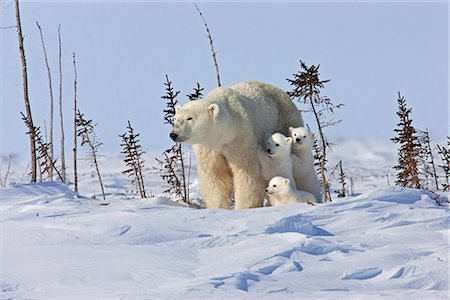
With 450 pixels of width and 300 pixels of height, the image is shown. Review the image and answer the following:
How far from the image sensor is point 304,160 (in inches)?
343

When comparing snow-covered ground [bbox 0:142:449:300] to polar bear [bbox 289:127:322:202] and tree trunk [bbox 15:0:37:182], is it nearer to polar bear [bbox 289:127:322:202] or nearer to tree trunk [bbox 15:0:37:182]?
polar bear [bbox 289:127:322:202]

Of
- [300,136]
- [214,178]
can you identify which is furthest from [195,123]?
[300,136]

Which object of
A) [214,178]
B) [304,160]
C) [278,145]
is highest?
[278,145]

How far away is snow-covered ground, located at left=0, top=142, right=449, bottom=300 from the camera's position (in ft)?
13.4

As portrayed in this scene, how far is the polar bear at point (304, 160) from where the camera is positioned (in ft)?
27.8

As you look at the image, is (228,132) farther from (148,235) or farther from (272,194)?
(148,235)

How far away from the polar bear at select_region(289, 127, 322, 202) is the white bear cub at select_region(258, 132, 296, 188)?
0.29 meters

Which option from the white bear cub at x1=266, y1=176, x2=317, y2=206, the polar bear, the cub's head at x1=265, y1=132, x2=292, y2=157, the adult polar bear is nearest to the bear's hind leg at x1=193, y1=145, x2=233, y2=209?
the adult polar bear

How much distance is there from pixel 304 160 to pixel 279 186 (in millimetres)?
1011

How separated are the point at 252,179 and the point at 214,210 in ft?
5.15

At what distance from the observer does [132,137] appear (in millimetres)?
10812

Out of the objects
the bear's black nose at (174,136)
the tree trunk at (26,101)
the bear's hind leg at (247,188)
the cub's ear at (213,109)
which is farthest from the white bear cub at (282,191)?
the tree trunk at (26,101)

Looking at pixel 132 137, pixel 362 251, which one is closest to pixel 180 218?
pixel 362 251

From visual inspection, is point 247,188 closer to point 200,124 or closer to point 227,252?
point 200,124
